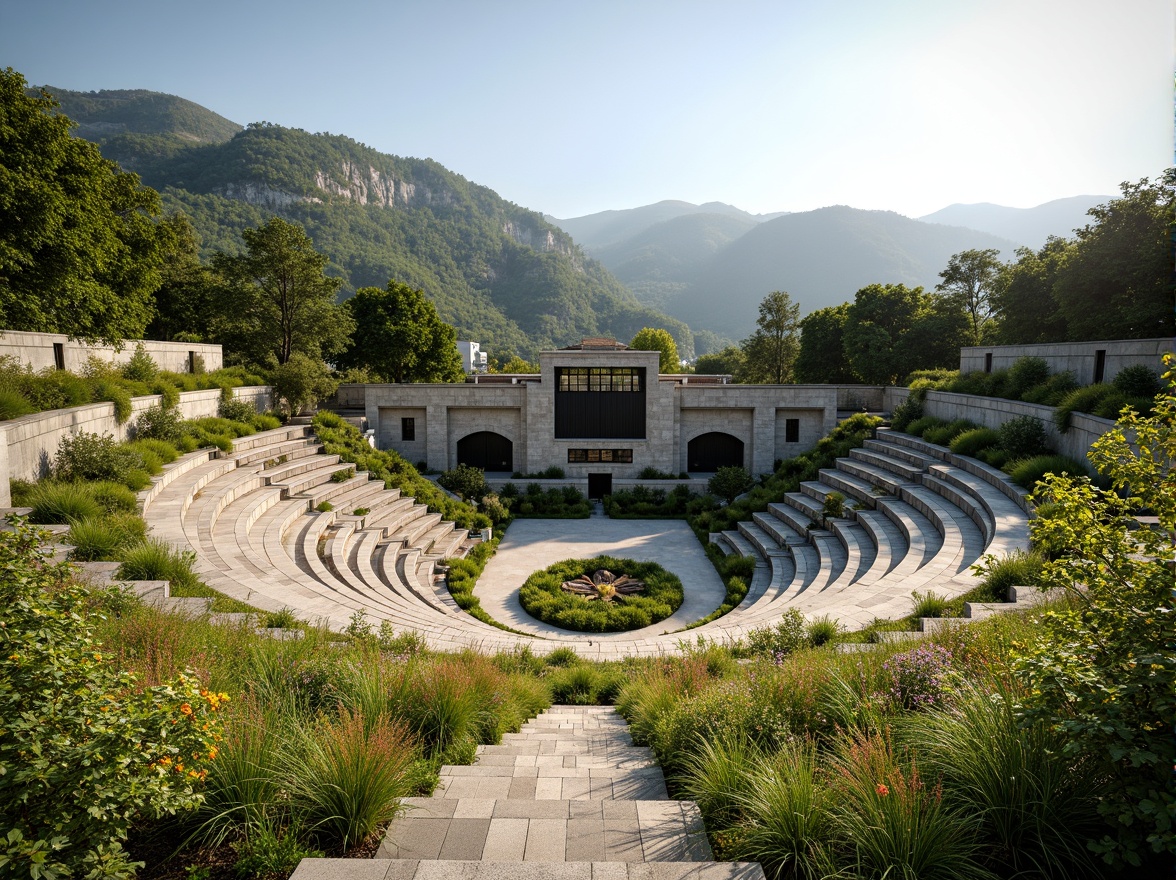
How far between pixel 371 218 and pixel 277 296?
83556mm

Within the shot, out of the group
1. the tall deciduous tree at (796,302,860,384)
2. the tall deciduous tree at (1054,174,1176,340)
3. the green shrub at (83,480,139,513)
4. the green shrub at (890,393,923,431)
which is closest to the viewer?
the green shrub at (83,480,139,513)

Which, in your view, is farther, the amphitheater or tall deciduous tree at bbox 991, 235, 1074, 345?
tall deciduous tree at bbox 991, 235, 1074, 345

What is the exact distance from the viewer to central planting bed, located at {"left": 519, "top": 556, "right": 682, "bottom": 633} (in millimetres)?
14719

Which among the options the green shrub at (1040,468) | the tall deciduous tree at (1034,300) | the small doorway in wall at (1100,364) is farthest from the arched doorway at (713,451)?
the green shrub at (1040,468)

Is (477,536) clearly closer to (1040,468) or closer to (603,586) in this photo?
(603,586)

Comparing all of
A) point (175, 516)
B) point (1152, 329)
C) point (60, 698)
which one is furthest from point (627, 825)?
point (1152, 329)

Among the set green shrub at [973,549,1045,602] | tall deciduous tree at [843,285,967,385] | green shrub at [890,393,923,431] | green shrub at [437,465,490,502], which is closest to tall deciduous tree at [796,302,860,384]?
tall deciduous tree at [843,285,967,385]

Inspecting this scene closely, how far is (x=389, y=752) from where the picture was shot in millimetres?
3848

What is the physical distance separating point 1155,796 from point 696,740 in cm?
294

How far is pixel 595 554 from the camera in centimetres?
1980

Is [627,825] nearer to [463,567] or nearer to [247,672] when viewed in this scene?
[247,672]

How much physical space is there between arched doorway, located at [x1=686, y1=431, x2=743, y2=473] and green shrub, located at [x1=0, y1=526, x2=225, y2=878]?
2650 centimetres

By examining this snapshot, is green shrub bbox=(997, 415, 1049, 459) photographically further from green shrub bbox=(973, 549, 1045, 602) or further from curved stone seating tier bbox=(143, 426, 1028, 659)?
green shrub bbox=(973, 549, 1045, 602)

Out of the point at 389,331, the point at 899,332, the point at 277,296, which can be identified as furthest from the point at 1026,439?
the point at 389,331
